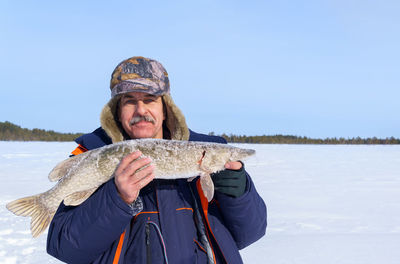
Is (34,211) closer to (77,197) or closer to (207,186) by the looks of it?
(77,197)

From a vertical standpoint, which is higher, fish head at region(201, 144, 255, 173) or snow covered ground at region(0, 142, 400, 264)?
fish head at region(201, 144, 255, 173)

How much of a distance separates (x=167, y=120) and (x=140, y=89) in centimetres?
48

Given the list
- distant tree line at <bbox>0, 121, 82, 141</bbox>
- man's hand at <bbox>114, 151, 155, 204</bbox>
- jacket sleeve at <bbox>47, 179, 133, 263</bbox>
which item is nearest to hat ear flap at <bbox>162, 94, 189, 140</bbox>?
man's hand at <bbox>114, 151, 155, 204</bbox>

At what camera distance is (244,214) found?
2.33 m

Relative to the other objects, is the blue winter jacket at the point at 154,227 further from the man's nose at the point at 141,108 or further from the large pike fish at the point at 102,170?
the man's nose at the point at 141,108

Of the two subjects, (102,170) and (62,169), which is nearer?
(102,170)

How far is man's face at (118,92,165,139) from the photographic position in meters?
2.51

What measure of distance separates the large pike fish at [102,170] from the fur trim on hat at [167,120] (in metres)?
0.42

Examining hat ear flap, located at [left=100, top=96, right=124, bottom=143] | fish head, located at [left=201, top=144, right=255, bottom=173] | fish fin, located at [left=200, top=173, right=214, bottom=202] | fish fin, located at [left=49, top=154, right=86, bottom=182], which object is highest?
hat ear flap, located at [left=100, top=96, right=124, bottom=143]

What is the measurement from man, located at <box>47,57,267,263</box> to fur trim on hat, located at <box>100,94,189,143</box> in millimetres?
40

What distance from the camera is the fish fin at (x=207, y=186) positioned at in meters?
2.23

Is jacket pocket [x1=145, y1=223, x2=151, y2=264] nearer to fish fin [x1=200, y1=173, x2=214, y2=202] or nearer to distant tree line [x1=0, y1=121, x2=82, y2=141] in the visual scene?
fish fin [x1=200, y1=173, x2=214, y2=202]

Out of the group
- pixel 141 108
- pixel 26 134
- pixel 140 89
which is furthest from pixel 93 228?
pixel 26 134

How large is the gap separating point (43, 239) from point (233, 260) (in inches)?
137
